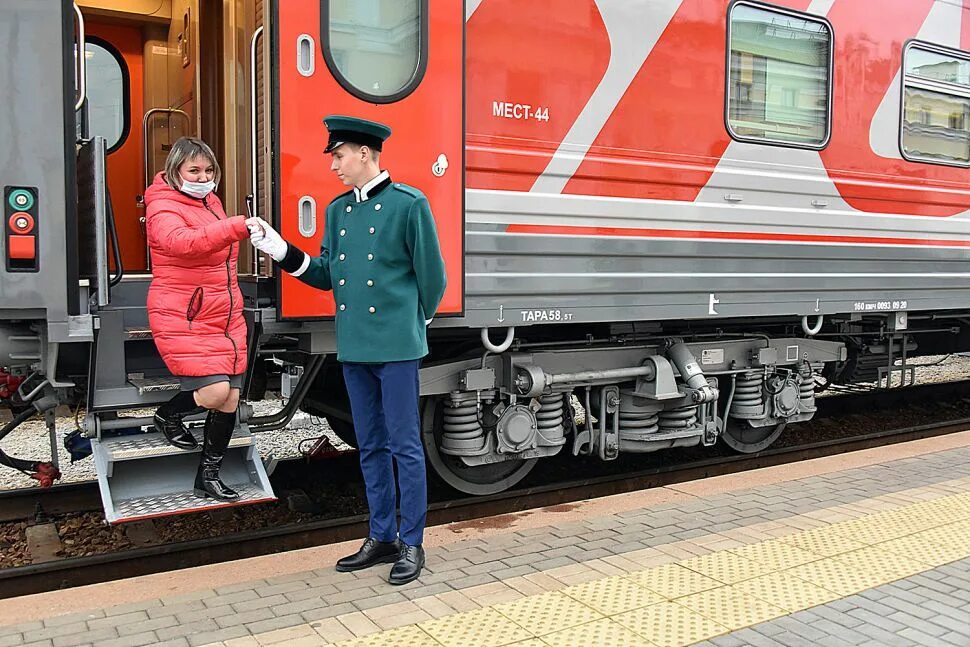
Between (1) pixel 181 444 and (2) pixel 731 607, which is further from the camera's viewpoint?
(1) pixel 181 444

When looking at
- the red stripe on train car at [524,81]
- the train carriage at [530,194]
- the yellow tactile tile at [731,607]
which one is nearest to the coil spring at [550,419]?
the train carriage at [530,194]

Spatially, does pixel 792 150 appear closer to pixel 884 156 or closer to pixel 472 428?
pixel 884 156

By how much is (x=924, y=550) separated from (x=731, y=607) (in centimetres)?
131

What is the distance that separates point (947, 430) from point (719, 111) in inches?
171

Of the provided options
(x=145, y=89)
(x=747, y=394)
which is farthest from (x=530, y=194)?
(x=145, y=89)

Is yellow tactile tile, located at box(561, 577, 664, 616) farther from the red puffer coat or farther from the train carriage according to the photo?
the red puffer coat

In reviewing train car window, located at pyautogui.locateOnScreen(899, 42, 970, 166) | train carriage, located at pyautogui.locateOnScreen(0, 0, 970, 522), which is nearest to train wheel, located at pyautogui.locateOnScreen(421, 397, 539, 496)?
train carriage, located at pyautogui.locateOnScreen(0, 0, 970, 522)

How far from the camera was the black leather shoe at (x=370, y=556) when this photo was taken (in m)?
3.92

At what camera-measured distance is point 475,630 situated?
→ 331 centimetres

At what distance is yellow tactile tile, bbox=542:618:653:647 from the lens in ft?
10.6

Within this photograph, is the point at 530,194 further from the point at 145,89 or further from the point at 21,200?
the point at 145,89

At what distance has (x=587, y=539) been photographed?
443 centimetres

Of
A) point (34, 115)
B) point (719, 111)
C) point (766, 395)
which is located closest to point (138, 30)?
point (34, 115)

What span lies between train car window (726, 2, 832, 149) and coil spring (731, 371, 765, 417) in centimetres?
163
